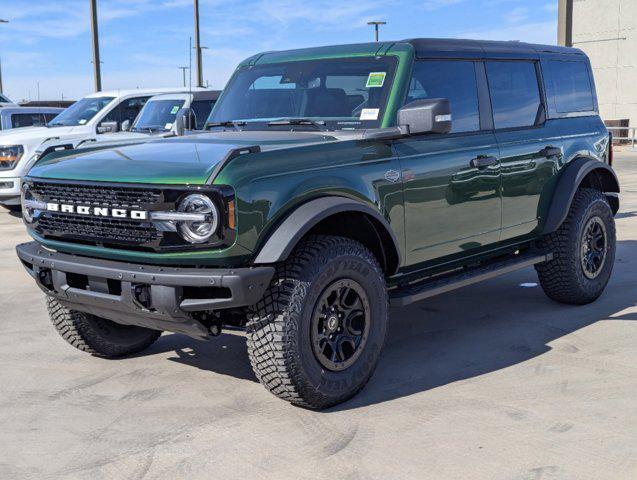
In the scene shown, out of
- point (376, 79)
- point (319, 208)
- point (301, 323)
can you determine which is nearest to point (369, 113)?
point (376, 79)

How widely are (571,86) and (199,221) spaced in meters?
3.90

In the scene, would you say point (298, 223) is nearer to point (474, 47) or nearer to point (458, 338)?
point (458, 338)

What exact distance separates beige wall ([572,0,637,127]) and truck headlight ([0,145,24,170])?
23.4 m

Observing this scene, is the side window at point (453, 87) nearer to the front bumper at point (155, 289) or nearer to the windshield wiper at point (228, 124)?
the windshield wiper at point (228, 124)

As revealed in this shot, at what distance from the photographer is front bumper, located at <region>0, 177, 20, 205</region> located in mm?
12023

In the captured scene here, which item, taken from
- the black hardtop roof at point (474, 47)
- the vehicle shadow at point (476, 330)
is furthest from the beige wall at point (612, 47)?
the black hardtop roof at point (474, 47)

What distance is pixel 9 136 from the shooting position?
12484 mm

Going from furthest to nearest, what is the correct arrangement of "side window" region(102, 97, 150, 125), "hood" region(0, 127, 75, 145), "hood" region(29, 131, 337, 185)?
"side window" region(102, 97, 150, 125)
"hood" region(0, 127, 75, 145)
"hood" region(29, 131, 337, 185)

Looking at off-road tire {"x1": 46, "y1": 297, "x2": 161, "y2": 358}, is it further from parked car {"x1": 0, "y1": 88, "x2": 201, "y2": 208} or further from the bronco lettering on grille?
parked car {"x1": 0, "y1": 88, "x2": 201, "y2": 208}

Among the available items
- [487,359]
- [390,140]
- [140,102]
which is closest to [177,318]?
[390,140]

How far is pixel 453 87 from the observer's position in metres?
5.26

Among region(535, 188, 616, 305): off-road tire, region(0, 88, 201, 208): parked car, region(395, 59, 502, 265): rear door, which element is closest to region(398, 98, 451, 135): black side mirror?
region(395, 59, 502, 265): rear door

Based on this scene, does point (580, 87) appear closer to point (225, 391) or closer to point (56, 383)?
point (225, 391)

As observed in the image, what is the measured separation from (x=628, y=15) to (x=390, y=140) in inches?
1093
